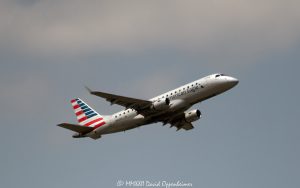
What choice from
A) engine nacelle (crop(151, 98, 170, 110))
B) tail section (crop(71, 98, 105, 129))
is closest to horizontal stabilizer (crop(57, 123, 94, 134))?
tail section (crop(71, 98, 105, 129))

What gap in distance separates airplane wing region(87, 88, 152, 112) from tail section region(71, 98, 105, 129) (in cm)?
550

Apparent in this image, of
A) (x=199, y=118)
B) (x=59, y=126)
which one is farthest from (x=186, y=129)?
(x=59, y=126)

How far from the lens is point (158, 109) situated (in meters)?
66.8

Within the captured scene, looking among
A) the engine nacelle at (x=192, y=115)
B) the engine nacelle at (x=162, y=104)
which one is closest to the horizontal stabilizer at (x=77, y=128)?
the engine nacelle at (x=162, y=104)

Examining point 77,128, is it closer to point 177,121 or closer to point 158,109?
point 158,109

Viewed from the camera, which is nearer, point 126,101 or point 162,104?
point 162,104

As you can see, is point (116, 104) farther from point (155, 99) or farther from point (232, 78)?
point (232, 78)

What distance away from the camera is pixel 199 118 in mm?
73250

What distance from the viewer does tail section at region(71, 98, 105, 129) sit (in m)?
72.9

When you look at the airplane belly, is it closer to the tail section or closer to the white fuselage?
the white fuselage

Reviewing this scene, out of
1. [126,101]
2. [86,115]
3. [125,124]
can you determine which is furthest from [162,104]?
[86,115]

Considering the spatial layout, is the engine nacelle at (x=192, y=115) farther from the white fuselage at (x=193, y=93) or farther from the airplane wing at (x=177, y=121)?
the white fuselage at (x=193, y=93)

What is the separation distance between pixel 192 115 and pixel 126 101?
31.3ft

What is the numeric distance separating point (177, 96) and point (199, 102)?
2.43 metres
